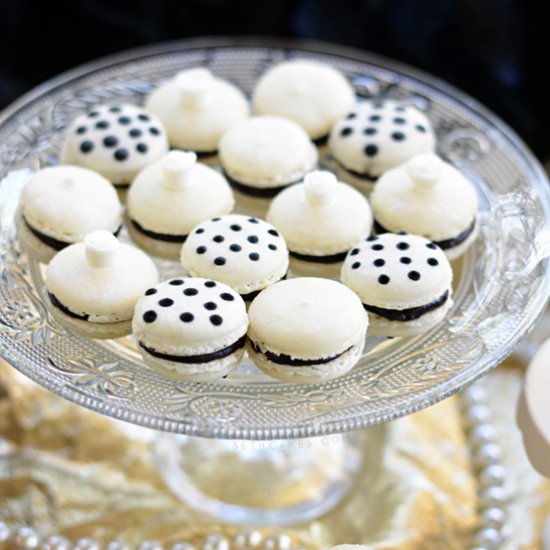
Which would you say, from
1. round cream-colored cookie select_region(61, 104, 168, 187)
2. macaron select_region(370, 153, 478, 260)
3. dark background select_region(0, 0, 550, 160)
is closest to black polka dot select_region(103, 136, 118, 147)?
round cream-colored cookie select_region(61, 104, 168, 187)

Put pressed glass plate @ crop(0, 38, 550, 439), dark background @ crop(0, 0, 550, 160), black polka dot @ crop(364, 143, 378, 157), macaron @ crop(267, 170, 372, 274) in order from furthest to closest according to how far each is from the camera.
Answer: dark background @ crop(0, 0, 550, 160), black polka dot @ crop(364, 143, 378, 157), macaron @ crop(267, 170, 372, 274), pressed glass plate @ crop(0, 38, 550, 439)

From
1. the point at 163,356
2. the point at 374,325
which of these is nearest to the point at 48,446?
the point at 163,356

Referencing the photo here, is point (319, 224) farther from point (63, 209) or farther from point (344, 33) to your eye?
point (344, 33)

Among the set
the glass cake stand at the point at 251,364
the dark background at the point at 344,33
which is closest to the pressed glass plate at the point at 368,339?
the glass cake stand at the point at 251,364

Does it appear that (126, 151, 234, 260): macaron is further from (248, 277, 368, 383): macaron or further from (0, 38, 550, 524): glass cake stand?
(248, 277, 368, 383): macaron

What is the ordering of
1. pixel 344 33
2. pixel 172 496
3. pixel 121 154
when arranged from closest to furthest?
pixel 121 154 → pixel 172 496 → pixel 344 33

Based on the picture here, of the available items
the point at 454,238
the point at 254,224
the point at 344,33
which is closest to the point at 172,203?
the point at 254,224
